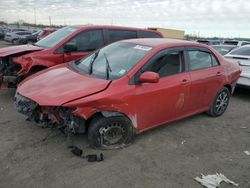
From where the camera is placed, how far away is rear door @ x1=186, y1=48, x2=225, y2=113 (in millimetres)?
4906

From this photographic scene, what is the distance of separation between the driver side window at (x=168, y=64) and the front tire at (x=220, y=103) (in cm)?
147

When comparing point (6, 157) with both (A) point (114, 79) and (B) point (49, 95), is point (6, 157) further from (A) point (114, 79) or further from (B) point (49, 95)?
(A) point (114, 79)

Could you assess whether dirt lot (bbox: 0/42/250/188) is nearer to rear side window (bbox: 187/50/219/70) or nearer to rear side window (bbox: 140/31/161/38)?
rear side window (bbox: 187/50/219/70)

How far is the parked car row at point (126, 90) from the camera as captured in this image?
12.4 feet

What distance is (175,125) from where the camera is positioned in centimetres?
520

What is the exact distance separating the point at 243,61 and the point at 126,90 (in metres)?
5.15

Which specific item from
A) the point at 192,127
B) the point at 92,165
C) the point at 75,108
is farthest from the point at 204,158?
the point at 75,108

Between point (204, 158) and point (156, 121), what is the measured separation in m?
0.98

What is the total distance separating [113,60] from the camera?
455 centimetres

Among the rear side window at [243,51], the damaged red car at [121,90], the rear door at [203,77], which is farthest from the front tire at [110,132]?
the rear side window at [243,51]

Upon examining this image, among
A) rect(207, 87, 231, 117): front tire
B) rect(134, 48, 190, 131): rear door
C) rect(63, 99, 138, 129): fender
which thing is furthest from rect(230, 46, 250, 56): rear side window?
rect(63, 99, 138, 129): fender

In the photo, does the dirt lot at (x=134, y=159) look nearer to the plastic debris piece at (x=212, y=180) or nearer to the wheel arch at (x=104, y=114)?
the plastic debris piece at (x=212, y=180)

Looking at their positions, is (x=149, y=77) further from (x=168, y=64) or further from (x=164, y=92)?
(x=168, y=64)

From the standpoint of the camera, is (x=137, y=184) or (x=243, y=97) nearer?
(x=137, y=184)
